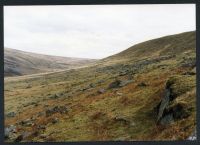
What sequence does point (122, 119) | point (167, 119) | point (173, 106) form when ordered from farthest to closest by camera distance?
point (122, 119), point (167, 119), point (173, 106)

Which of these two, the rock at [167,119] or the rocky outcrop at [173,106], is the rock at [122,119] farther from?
the rock at [167,119]

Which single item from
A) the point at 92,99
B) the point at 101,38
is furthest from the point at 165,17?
the point at 92,99

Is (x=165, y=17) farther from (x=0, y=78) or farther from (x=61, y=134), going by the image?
(x=0, y=78)

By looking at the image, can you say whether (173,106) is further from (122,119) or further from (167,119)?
(122,119)

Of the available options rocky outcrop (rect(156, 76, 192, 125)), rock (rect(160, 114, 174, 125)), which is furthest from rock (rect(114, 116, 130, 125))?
rock (rect(160, 114, 174, 125))

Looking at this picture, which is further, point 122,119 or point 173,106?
point 122,119

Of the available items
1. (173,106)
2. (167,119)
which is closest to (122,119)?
(167,119)

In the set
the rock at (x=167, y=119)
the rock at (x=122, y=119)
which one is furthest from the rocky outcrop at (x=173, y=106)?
the rock at (x=122, y=119)

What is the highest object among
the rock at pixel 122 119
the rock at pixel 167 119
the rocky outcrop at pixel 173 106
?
the rocky outcrop at pixel 173 106

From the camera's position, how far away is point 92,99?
36875mm

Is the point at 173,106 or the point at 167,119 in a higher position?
the point at 173,106

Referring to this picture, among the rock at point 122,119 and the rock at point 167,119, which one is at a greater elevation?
the rock at point 167,119

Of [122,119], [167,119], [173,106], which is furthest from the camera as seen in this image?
[122,119]

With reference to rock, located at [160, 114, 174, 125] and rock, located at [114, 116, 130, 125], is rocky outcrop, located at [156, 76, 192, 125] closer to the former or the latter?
rock, located at [160, 114, 174, 125]
